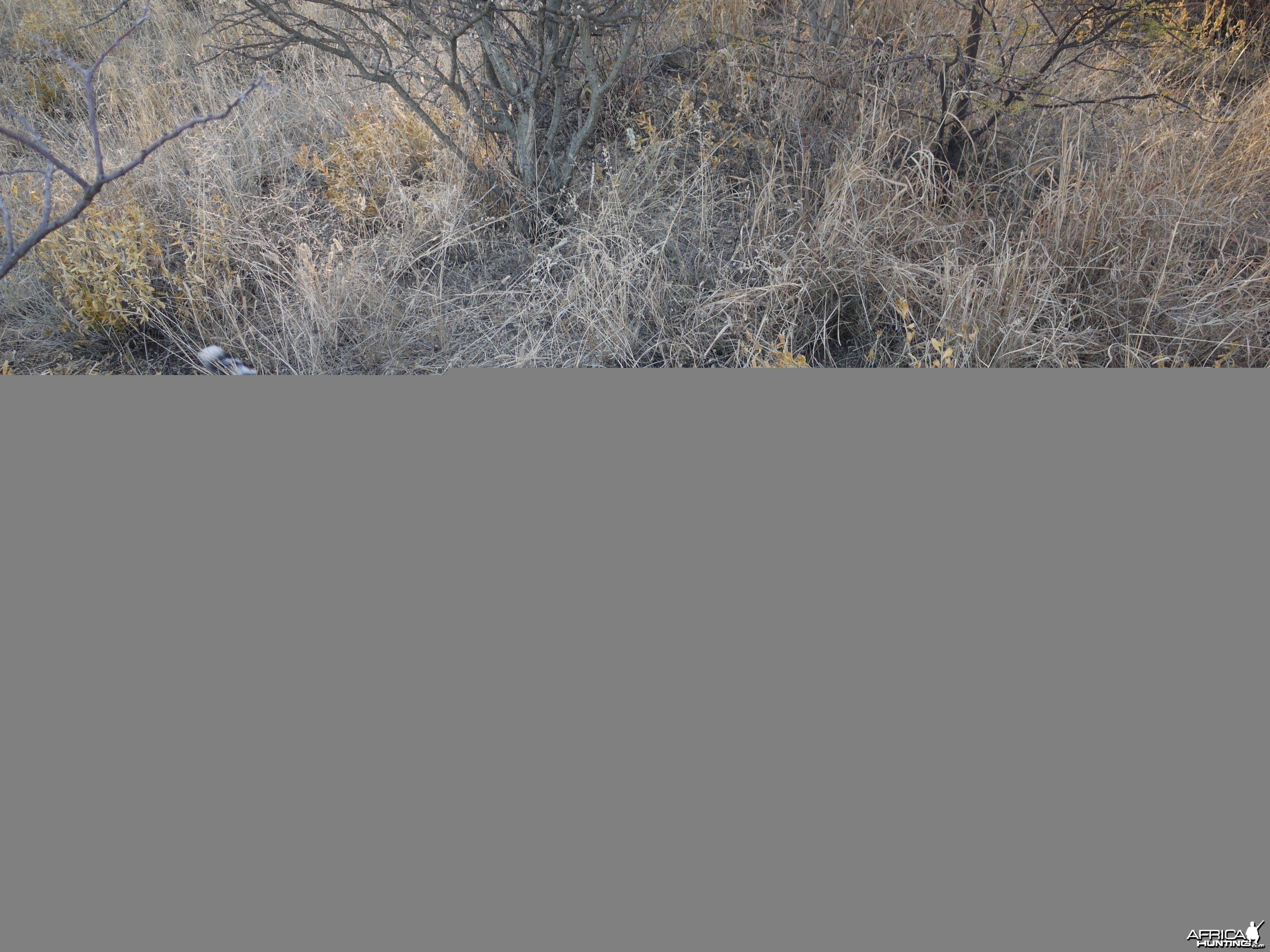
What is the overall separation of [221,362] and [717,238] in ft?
6.80

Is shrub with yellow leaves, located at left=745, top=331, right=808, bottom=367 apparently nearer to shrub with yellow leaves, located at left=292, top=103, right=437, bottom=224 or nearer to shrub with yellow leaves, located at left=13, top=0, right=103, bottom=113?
shrub with yellow leaves, located at left=292, top=103, right=437, bottom=224

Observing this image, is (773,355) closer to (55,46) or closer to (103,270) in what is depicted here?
(103,270)

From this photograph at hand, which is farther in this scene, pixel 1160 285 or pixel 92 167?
pixel 92 167

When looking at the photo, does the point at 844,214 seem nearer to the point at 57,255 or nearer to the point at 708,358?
the point at 708,358

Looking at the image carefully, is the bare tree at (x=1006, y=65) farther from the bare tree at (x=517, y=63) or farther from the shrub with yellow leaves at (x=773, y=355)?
the bare tree at (x=517, y=63)

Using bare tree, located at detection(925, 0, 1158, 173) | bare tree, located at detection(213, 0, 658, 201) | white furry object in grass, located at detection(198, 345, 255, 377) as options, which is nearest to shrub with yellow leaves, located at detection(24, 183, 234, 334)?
white furry object in grass, located at detection(198, 345, 255, 377)

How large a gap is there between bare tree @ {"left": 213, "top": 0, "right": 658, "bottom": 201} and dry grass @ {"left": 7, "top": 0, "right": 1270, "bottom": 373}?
18 centimetres

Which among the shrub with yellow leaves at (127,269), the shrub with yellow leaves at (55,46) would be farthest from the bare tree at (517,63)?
the shrub with yellow leaves at (55,46)

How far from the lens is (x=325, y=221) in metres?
3.85

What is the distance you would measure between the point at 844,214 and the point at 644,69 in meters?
1.64

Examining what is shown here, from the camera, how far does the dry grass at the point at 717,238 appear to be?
2.93m

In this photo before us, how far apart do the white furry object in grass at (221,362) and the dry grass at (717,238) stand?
0.28 feet

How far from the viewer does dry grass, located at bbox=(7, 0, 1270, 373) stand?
2934 mm

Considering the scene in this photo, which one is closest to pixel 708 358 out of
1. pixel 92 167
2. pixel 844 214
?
pixel 844 214
